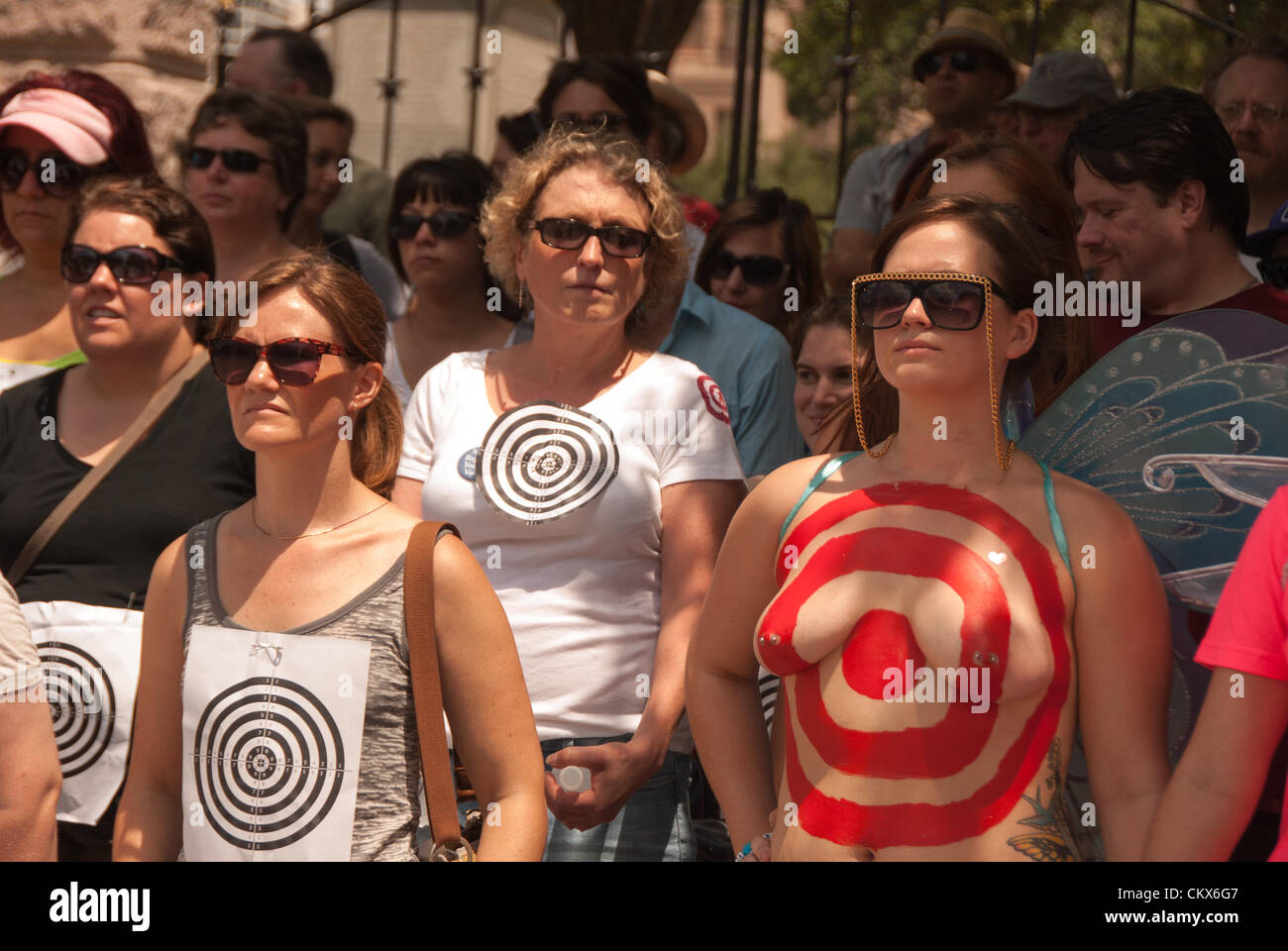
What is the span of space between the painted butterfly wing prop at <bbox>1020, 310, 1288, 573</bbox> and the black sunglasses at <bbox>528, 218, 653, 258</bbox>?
3.15ft

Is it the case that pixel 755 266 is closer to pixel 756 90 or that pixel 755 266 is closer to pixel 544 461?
pixel 544 461

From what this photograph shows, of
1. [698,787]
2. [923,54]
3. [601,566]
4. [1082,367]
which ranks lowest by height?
[698,787]

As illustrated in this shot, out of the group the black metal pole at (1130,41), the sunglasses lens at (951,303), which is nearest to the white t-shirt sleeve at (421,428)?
the sunglasses lens at (951,303)

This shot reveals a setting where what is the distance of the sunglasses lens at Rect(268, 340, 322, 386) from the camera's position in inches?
106

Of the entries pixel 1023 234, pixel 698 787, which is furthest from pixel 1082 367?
pixel 698 787

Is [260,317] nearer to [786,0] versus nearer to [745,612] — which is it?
[745,612]

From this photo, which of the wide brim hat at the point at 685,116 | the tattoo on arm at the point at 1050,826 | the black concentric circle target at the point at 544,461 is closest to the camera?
the tattoo on arm at the point at 1050,826

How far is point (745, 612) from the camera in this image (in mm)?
2641

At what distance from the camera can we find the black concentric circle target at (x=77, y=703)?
10.3 feet

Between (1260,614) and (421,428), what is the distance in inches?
70.0

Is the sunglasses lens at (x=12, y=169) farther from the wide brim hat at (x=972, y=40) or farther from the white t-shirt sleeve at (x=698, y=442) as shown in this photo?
the wide brim hat at (x=972, y=40)

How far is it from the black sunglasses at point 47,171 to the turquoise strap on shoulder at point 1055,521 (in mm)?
2904

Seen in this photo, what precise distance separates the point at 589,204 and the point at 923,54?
7.51 ft

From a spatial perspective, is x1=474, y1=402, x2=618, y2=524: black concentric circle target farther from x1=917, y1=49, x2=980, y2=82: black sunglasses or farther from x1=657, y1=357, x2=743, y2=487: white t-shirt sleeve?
x1=917, y1=49, x2=980, y2=82: black sunglasses
